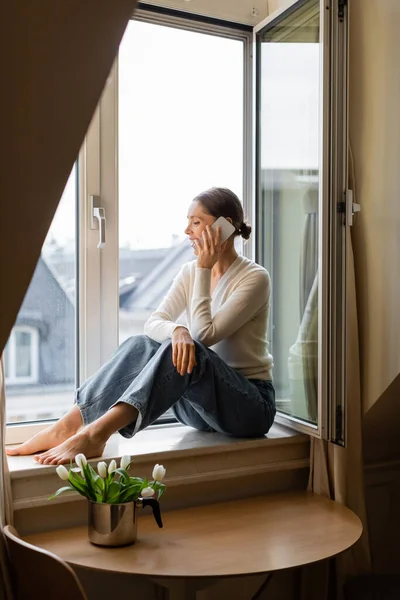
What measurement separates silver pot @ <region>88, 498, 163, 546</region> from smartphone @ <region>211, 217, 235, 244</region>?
84 centimetres

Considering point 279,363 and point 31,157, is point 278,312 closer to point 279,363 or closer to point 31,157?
point 279,363

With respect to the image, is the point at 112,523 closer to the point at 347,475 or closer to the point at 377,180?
the point at 347,475

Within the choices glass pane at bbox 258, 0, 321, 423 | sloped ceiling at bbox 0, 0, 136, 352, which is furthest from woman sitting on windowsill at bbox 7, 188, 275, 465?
sloped ceiling at bbox 0, 0, 136, 352

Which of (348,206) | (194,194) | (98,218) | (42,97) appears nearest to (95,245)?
(98,218)

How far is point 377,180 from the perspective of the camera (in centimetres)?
205

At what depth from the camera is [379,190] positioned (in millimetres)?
2045

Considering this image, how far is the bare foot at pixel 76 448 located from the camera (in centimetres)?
176

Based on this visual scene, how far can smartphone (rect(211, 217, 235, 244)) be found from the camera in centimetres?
211

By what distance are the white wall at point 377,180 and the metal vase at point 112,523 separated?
33.7 inches

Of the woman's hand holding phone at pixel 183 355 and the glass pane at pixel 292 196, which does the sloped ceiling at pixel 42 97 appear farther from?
the glass pane at pixel 292 196

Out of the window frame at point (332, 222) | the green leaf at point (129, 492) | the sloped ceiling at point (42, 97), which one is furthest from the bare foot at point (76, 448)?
the sloped ceiling at point (42, 97)

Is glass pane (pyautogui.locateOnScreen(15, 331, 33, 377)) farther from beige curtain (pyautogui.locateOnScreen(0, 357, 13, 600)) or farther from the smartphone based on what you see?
the smartphone

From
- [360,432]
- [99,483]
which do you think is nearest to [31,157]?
[99,483]

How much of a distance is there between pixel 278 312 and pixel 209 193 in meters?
0.45
